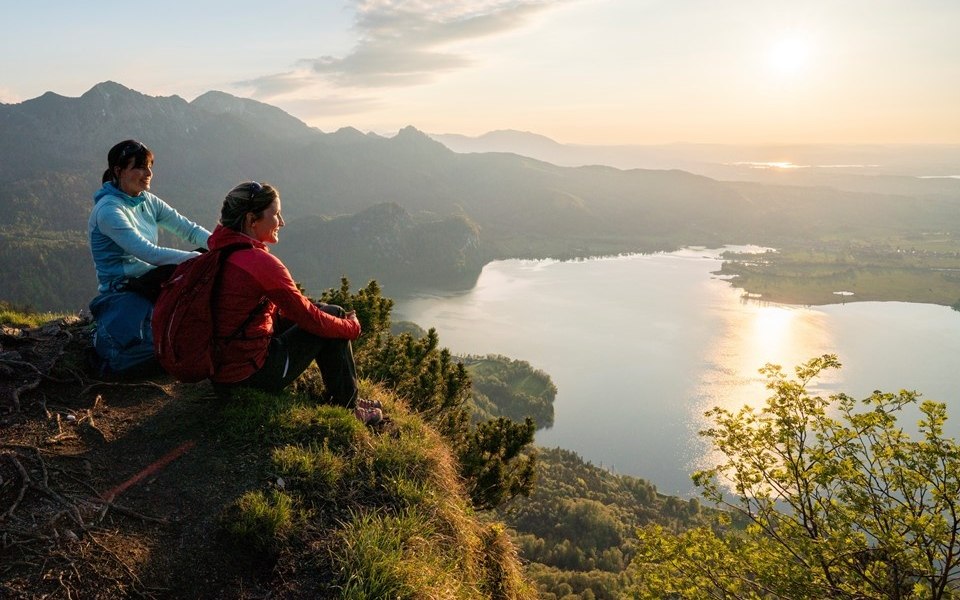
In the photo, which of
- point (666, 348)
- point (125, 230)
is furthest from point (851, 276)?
point (125, 230)

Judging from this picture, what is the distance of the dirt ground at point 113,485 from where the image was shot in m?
3.01

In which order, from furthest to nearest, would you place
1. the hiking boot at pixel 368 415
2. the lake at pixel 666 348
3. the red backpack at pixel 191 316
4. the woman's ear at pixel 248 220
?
the lake at pixel 666 348
the hiking boot at pixel 368 415
the woman's ear at pixel 248 220
the red backpack at pixel 191 316

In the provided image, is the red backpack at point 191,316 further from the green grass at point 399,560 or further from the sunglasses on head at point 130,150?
the green grass at point 399,560

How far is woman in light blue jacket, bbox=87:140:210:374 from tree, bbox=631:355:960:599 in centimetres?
686

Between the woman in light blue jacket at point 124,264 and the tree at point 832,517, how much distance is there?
6863mm

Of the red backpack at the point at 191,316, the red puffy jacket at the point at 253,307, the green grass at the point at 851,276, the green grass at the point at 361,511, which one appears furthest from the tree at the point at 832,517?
the green grass at the point at 851,276

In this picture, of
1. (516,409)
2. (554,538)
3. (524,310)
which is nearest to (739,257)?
(524,310)

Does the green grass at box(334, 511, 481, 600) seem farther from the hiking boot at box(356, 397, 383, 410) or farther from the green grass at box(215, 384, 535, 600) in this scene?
the hiking boot at box(356, 397, 383, 410)

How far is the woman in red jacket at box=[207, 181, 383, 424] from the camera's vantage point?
4.18 meters

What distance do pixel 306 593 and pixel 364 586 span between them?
388 millimetres

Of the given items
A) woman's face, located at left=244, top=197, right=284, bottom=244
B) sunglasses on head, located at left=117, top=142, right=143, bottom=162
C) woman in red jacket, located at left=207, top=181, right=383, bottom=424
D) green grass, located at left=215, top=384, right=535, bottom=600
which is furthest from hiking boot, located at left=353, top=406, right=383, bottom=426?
sunglasses on head, located at left=117, top=142, right=143, bottom=162

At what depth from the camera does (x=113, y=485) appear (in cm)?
373

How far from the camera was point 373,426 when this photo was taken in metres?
5.23

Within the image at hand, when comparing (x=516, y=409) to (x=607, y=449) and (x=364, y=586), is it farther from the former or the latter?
(x=364, y=586)
